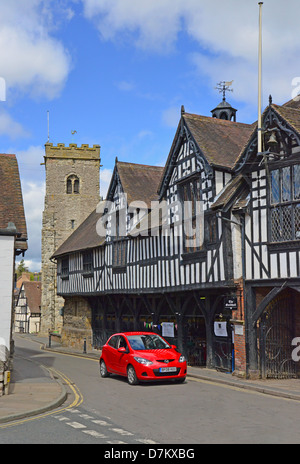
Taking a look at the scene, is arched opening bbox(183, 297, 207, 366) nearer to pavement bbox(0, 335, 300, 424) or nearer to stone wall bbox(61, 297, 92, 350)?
pavement bbox(0, 335, 300, 424)

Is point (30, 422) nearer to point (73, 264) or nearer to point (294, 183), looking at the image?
point (294, 183)

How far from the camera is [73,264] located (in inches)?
1275

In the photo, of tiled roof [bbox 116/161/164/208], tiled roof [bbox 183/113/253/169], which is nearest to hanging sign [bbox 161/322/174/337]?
tiled roof [bbox 116/161/164/208]

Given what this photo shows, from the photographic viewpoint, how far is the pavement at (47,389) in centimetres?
1011

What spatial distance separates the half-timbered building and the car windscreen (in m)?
2.38

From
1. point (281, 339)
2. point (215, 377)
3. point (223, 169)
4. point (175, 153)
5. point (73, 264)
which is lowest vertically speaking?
point (215, 377)

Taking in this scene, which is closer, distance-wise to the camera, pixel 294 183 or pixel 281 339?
pixel 294 183

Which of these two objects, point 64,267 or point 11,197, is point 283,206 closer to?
point 11,197

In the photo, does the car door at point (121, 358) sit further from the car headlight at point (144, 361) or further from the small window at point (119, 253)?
the small window at point (119, 253)

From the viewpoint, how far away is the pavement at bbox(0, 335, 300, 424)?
33.2ft

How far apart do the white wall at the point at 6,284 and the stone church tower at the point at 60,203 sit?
33.1m

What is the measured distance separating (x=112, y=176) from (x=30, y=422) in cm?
1872
